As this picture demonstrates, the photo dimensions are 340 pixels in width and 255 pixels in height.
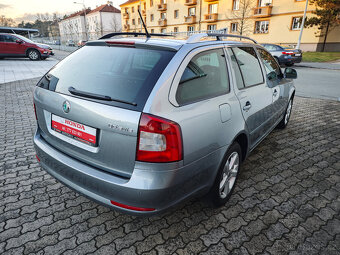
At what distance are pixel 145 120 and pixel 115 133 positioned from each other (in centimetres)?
25

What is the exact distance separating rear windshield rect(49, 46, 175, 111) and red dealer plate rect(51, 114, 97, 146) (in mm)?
242

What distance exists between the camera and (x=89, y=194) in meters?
1.86

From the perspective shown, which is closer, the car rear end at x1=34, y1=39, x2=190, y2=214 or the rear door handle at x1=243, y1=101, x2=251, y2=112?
the car rear end at x1=34, y1=39, x2=190, y2=214

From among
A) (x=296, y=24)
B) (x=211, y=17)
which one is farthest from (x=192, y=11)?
(x=296, y=24)

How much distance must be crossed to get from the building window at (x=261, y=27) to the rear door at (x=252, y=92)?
3180 centimetres

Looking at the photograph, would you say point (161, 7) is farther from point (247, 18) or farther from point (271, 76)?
point (271, 76)

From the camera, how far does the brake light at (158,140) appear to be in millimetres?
1577

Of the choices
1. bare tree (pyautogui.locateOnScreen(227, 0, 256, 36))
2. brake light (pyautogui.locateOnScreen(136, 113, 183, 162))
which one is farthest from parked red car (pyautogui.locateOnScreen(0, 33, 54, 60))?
bare tree (pyautogui.locateOnScreen(227, 0, 256, 36))

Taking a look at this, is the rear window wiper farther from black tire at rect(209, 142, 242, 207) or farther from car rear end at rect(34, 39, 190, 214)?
black tire at rect(209, 142, 242, 207)

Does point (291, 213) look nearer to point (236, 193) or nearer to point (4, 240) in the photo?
point (236, 193)

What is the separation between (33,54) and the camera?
53.9ft

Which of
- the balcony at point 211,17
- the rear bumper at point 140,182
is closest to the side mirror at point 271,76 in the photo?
the rear bumper at point 140,182

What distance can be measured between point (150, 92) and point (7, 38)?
18.2 m

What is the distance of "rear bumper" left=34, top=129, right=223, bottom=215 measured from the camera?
1.63 m
